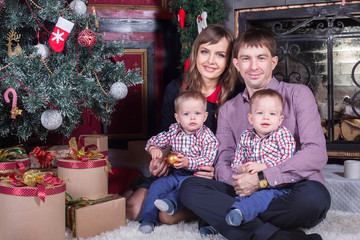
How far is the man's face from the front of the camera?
1.96m

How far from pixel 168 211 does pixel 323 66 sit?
180 centimetres

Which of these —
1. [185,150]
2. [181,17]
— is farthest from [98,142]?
[181,17]

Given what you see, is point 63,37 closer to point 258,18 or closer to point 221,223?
point 221,223

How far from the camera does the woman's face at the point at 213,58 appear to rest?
7.27ft

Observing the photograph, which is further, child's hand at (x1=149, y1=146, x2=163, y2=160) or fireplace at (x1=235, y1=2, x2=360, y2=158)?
fireplace at (x1=235, y1=2, x2=360, y2=158)

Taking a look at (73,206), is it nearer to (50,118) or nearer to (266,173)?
(50,118)

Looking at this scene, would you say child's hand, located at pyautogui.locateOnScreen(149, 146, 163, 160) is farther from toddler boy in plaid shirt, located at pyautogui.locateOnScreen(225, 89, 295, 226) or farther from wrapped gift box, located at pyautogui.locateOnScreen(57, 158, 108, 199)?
toddler boy in plaid shirt, located at pyautogui.locateOnScreen(225, 89, 295, 226)

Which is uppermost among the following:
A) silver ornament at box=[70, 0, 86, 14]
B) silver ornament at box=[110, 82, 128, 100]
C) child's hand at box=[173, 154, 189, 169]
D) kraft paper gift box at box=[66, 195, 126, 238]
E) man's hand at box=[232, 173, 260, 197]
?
silver ornament at box=[70, 0, 86, 14]

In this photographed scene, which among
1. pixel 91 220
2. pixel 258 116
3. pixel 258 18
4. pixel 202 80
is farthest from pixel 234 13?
pixel 91 220

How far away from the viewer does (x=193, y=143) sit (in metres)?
2.10

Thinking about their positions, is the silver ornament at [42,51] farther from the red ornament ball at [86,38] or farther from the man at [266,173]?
the man at [266,173]

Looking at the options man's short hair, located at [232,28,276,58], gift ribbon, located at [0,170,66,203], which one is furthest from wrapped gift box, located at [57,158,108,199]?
man's short hair, located at [232,28,276,58]

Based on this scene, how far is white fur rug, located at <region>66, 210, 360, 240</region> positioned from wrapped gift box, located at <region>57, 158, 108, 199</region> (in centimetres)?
18

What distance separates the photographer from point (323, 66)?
3047 millimetres
